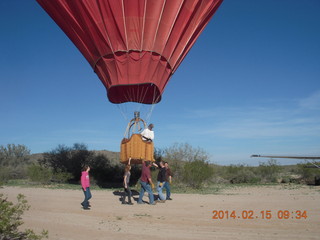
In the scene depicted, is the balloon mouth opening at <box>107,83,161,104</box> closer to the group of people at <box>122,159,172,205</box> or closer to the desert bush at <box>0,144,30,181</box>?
the group of people at <box>122,159,172,205</box>

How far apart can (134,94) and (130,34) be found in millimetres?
3135

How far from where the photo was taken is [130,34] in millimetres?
12430

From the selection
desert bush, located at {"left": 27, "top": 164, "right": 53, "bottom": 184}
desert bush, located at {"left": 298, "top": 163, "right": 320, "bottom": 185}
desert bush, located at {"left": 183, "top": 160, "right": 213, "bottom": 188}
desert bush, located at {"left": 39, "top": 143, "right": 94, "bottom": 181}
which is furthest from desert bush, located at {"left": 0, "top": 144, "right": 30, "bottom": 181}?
desert bush, located at {"left": 298, "top": 163, "right": 320, "bottom": 185}

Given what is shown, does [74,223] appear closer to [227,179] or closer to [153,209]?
[153,209]

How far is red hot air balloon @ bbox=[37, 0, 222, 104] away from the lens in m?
12.4

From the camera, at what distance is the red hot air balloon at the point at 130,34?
1238cm

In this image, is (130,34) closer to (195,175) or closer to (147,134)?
(147,134)

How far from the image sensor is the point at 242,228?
22.6 feet

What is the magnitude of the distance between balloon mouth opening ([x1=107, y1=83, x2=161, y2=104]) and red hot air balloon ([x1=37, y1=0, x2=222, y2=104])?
30cm

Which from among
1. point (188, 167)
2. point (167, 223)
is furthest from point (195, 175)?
point (167, 223)

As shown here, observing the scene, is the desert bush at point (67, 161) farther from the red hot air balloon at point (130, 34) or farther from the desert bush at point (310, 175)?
the desert bush at point (310, 175)

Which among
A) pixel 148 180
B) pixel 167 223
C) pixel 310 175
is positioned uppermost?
pixel 310 175

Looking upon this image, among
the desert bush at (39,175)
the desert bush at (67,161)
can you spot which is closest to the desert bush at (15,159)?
the desert bush at (67,161)

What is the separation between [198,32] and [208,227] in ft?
33.8
